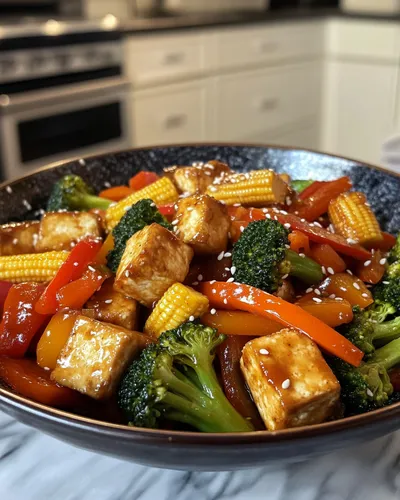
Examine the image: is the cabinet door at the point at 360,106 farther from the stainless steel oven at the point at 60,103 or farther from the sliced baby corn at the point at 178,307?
the sliced baby corn at the point at 178,307

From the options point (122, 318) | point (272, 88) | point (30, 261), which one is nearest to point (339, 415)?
point (122, 318)

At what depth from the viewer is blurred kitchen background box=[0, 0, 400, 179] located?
2957 mm

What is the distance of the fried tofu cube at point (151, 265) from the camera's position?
3.03 ft

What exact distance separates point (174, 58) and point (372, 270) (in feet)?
9.11

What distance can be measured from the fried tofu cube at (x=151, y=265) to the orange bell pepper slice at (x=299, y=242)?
7.6 inches

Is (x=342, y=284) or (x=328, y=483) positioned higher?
(x=342, y=284)

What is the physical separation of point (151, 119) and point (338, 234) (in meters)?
2.55

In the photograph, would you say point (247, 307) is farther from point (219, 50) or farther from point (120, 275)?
point (219, 50)

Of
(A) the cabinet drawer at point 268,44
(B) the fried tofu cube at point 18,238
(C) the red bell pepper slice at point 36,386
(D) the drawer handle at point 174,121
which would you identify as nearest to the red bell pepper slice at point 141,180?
(B) the fried tofu cube at point 18,238

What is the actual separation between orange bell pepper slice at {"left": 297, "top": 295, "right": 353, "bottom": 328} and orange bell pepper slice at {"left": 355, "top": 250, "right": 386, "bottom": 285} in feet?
0.52

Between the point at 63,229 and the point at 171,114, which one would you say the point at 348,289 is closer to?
the point at 63,229

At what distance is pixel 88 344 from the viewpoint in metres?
0.87

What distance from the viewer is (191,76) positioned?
12.1 ft

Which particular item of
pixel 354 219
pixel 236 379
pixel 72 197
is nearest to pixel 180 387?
pixel 236 379
